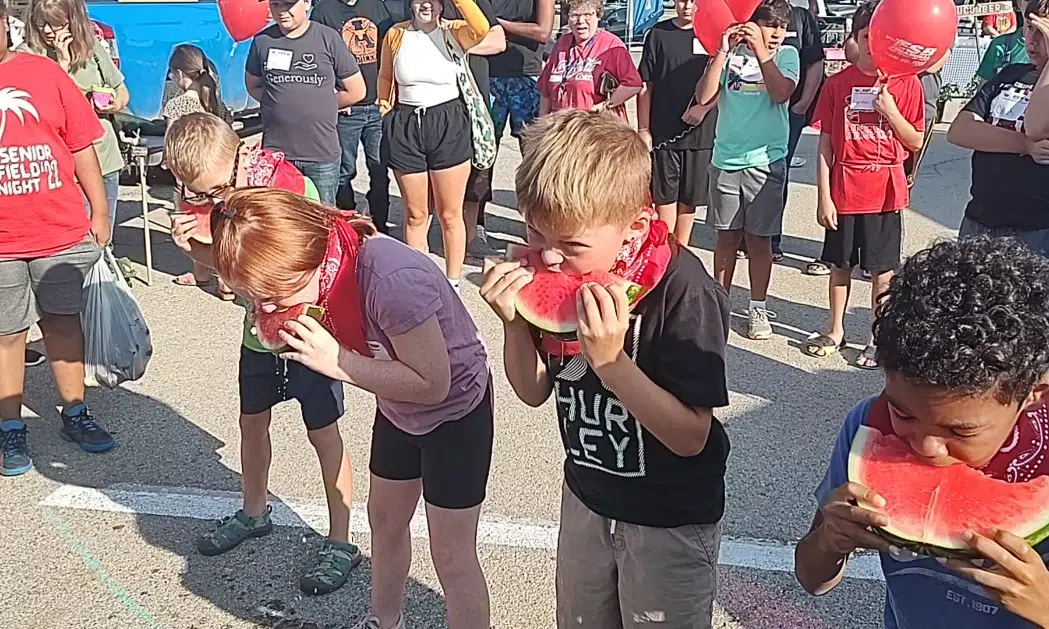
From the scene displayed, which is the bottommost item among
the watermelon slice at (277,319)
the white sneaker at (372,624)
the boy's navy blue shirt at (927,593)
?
the white sneaker at (372,624)

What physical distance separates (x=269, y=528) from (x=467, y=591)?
129cm

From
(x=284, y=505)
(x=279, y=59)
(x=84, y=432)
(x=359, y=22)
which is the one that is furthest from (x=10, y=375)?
(x=359, y=22)

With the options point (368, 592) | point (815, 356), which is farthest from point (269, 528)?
point (815, 356)

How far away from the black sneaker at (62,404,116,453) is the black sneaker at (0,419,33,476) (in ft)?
0.74

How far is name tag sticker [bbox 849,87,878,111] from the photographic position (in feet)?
17.9

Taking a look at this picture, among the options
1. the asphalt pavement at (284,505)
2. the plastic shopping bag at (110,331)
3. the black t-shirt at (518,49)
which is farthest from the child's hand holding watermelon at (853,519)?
the black t-shirt at (518,49)

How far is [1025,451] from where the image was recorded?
1.71m

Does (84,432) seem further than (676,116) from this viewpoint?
No

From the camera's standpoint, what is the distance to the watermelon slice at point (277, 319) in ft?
8.70

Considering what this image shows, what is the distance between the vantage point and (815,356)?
5863mm

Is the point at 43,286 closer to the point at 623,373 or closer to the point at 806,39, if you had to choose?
the point at 623,373

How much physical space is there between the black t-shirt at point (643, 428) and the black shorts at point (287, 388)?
1.25m

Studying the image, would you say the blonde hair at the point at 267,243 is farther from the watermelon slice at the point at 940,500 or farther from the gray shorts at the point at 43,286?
the gray shorts at the point at 43,286

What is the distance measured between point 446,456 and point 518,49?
5.60m
